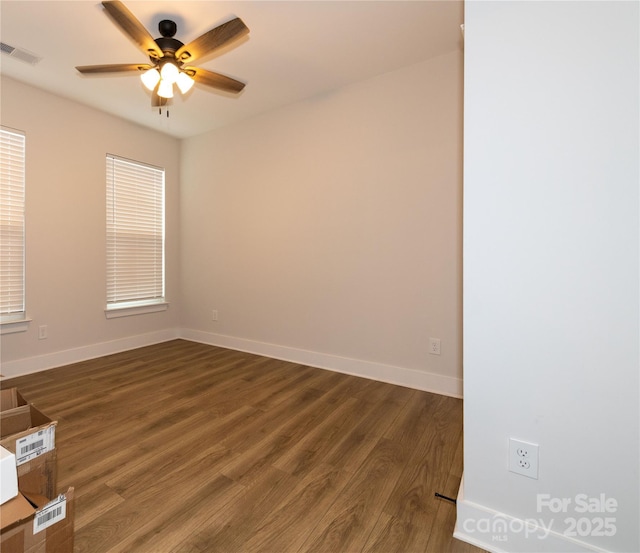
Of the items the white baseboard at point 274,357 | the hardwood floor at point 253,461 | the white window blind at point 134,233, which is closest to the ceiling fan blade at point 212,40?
the white window blind at point 134,233

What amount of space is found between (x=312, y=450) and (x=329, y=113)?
2.93m

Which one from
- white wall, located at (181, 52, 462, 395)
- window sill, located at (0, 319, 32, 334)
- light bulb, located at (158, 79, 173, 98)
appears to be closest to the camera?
light bulb, located at (158, 79, 173, 98)

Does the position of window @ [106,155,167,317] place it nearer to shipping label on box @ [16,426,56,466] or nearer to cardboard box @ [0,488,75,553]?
shipping label on box @ [16,426,56,466]

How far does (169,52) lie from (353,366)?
2830 millimetres

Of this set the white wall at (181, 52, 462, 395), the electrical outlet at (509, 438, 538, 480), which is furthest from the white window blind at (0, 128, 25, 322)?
the electrical outlet at (509, 438, 538, 480)

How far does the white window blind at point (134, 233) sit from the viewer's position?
3691mm

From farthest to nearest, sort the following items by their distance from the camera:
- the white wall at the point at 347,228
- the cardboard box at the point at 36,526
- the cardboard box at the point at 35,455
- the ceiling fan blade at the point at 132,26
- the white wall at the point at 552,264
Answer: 1. the white wall at the point at 347,228
2. the ceiling fan blade at the point at 132,26
3. the cardboard box at the point at 35,455
4. the white wall at the point at 552,264
5. the cardboard box at the point at 36,526

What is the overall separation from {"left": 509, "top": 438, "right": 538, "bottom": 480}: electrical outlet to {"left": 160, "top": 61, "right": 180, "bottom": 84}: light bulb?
2666 mm

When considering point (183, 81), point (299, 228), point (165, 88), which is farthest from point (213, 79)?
point (299, 228)

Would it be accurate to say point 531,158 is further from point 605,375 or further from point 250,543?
point 250,543

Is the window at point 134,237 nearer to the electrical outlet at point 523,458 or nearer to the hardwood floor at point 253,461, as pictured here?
the hardwood floor at point 253,461

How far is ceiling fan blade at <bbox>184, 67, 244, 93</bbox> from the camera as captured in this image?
2.20 metres

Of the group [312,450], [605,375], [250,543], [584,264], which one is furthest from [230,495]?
[584,264]

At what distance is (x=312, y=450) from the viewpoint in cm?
183
